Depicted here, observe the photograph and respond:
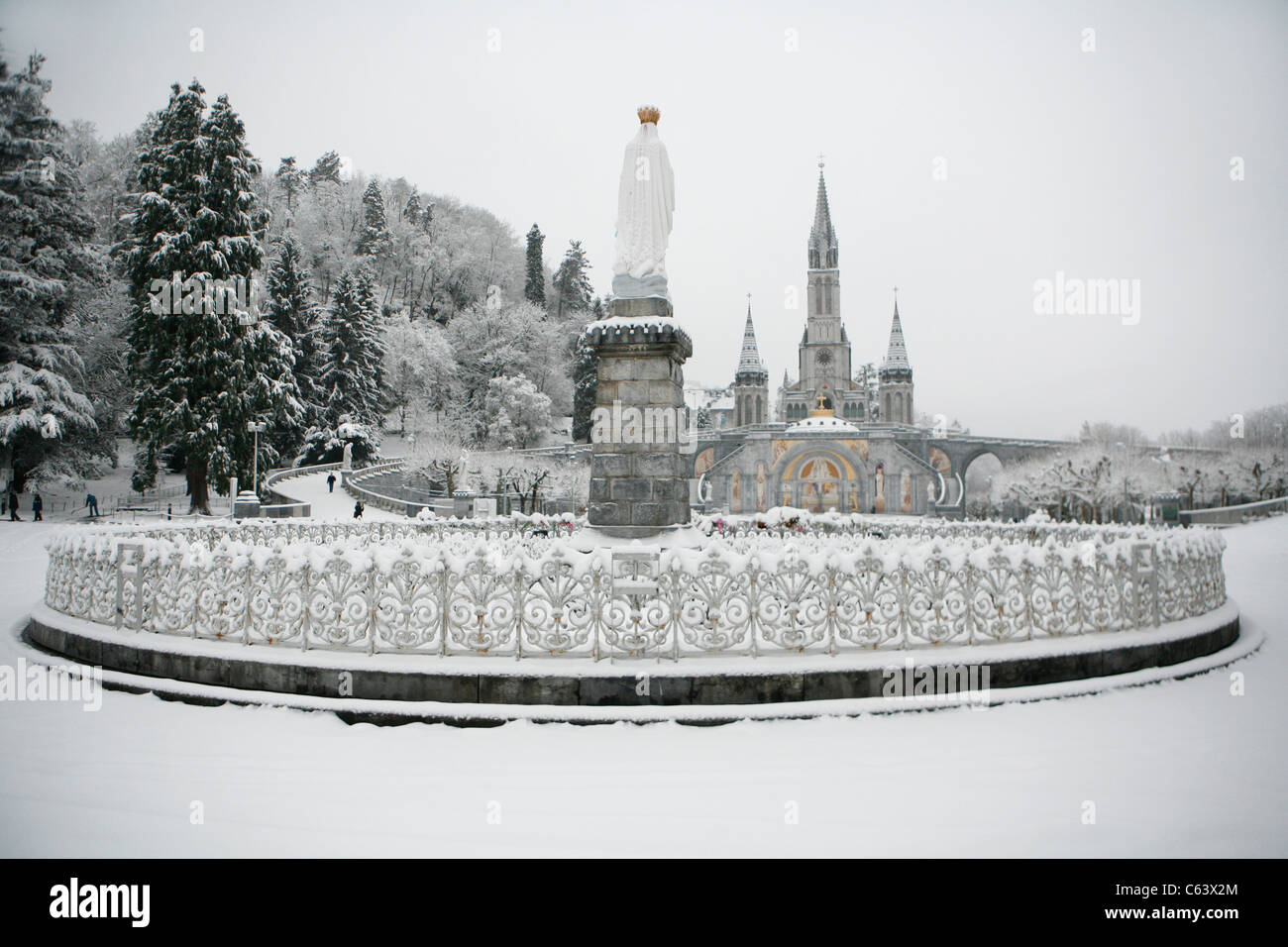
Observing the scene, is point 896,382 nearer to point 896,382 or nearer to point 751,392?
point 896,382

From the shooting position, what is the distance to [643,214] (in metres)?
9.89

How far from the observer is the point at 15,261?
1030 inches

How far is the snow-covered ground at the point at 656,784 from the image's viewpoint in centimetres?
376

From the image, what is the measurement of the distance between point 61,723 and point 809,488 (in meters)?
57.5

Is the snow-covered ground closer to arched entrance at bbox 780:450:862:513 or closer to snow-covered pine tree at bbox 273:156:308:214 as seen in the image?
arched entrance at bbox 780:450:862:513

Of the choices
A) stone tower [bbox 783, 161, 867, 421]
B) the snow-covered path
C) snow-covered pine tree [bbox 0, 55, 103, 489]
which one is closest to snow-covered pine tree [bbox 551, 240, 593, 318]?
stone tower [bbox 783, 161, 867, 421]

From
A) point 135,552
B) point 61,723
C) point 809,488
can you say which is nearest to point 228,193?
point 135,552

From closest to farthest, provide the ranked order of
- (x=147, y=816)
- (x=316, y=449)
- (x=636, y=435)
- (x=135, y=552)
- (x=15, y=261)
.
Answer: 1. (x=147, y=816)
2. (x=135, y=552)
3. (x=636, y=435)
4. (x=15, y=261)
5. (x=316, y=449)

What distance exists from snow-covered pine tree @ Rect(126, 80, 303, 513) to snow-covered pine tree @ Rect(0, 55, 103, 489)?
2.13 meters

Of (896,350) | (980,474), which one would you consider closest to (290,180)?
(896,350)

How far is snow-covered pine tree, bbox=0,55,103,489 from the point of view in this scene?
25594 mm

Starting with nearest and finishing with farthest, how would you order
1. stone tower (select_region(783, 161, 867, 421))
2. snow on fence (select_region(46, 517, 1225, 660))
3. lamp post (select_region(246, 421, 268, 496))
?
snow on fence (select_region(46, 517, 1225, 660)), lamp post (select_region(246, 421, 268, 496)), stone tower (select_region(783, 161, 867, 421))

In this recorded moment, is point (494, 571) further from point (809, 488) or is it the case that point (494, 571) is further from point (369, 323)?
point (809, 488)

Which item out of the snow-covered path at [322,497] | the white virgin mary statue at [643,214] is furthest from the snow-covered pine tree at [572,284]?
the white virgin mary statue at [643,214]
